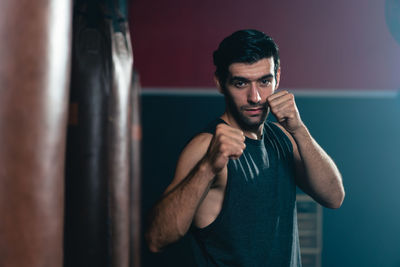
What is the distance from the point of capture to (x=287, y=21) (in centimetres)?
392

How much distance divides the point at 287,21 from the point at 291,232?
2.90 meters

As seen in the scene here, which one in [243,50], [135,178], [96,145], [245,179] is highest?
[243,50]

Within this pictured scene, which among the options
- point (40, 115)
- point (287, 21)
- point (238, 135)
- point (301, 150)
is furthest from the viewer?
point (287, 21)

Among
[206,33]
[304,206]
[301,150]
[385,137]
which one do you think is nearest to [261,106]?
[301,150]

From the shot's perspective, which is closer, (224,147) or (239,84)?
(224,147)

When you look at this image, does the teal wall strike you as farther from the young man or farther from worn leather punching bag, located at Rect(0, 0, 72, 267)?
worn leather punching bag, located at Rect(0, 0, 72, 267)

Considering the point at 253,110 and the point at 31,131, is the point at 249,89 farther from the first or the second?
the point at 31,131

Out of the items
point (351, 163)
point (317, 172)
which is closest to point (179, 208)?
point (317, 172)

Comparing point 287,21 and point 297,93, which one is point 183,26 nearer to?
point 287,21

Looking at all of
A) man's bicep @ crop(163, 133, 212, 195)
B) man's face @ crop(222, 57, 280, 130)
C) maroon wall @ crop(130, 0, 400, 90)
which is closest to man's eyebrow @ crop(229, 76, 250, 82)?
man's face @ crop(222, 57, 280, 130)

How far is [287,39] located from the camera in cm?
389

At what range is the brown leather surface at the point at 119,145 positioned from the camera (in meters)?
1.62

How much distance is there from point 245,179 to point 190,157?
199mm

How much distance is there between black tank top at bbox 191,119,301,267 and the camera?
1319 mm
